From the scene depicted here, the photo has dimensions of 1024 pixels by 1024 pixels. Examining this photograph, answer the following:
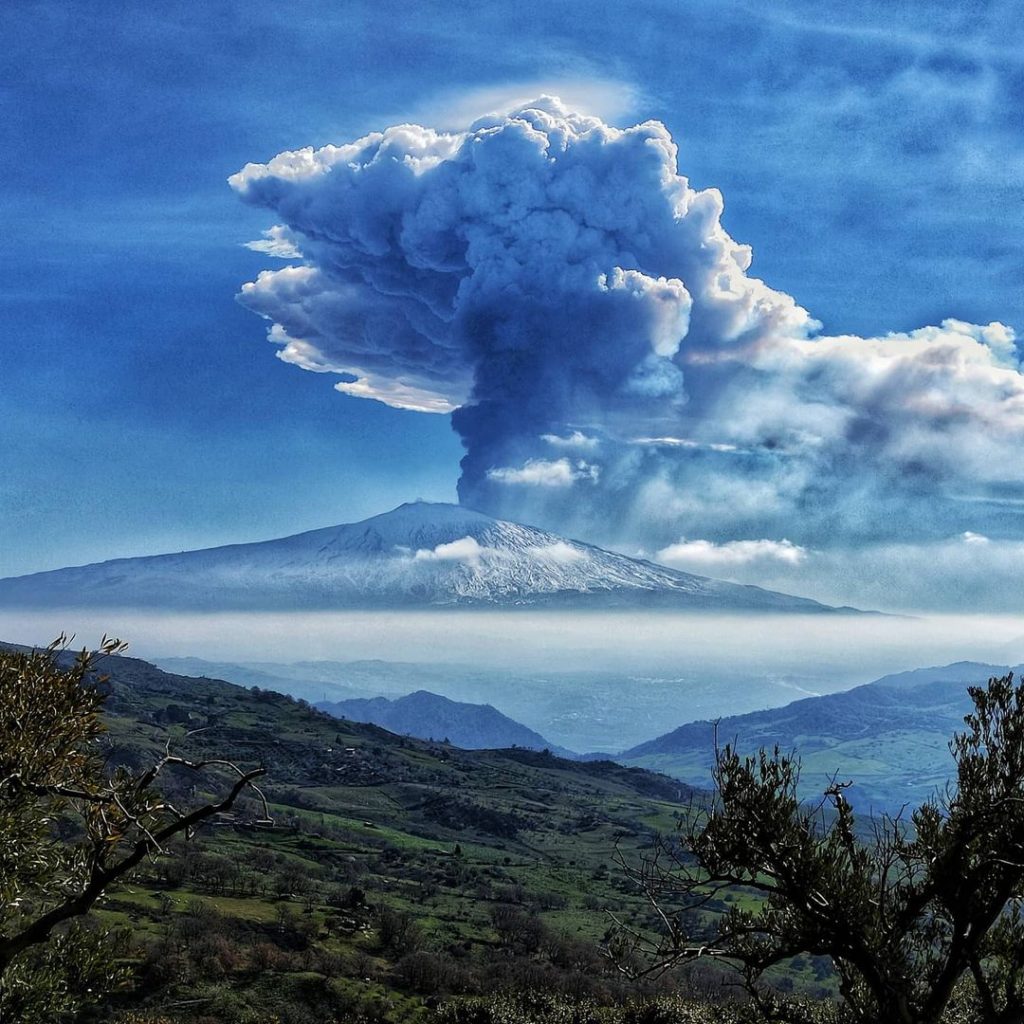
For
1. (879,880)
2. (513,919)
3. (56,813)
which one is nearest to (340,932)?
(513,919)

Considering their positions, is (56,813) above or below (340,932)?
above

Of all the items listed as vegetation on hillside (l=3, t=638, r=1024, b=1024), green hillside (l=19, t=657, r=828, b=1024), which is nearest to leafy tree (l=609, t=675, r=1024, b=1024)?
vegetation on hillside (l=3, t=638, r=1024, b=1024)

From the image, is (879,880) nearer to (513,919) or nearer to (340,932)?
(340,932)

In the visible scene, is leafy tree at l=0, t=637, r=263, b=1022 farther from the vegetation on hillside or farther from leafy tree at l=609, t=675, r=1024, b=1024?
leafy tree at l=609, t=675, r=1024, b=1024

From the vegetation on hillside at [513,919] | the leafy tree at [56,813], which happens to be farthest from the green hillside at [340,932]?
the leafy tree at [56,813]

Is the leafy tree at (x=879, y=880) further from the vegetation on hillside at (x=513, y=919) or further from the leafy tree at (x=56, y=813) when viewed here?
the leafy tree at (x=56, y=813)

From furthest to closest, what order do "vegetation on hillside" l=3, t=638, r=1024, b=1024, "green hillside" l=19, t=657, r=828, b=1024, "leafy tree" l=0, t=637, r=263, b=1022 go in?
"green hillside" l=19, t=657, r=828, b=1024 → "vegetation on hillside" l=3, t=638, r=1024, b=1024 → "leafy tree" l=0, t=637, r=263, b=1022

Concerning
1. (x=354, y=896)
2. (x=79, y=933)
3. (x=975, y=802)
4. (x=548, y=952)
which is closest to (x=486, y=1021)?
(x=79, y=933)
